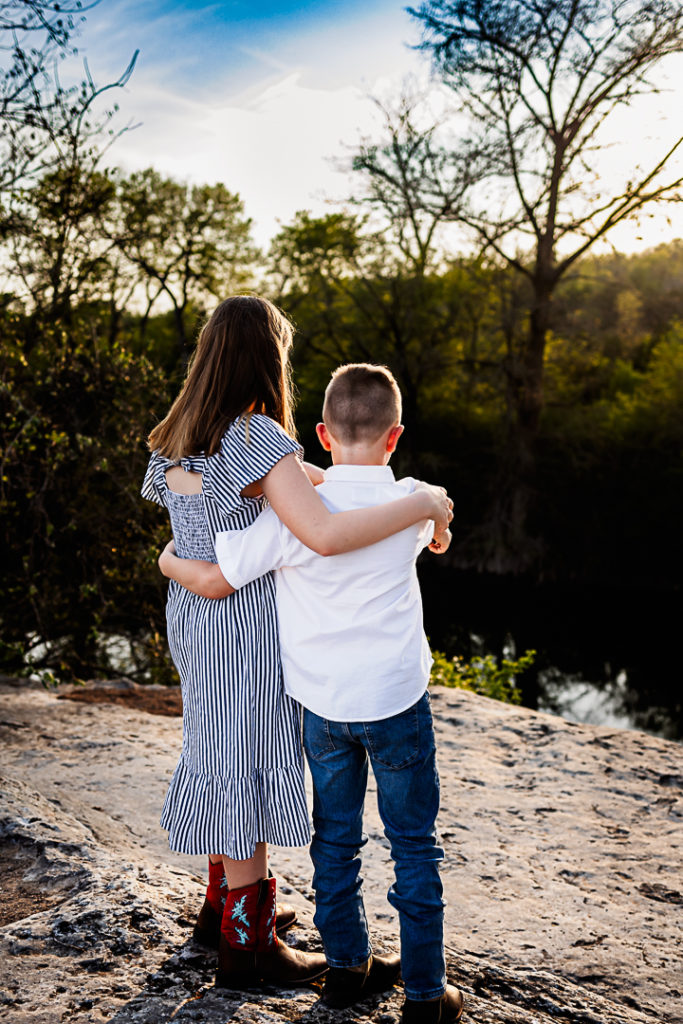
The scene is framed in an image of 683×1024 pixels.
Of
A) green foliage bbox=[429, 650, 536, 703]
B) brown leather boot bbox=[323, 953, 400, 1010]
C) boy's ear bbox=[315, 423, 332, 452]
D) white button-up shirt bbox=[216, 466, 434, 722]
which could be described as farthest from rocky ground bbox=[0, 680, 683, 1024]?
green foliage bbox=[429, 650, 536, 703]

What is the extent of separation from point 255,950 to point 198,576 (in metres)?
0.92

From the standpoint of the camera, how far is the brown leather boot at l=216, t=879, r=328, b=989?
1948 mm

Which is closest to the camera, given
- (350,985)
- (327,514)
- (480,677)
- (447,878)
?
(327,514)

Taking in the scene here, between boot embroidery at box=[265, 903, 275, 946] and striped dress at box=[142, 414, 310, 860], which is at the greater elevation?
striped dress at box=[142, 414, 310, 860]

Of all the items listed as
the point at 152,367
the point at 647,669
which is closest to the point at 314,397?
the point at 647,669

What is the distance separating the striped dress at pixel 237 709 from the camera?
2.01 m

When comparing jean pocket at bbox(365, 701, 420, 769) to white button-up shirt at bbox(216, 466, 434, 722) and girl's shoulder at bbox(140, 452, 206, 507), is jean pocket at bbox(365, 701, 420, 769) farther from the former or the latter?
girl's shoulder at bbox(140, 452, 206, 507)

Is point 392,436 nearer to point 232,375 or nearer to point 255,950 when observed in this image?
point 232,375

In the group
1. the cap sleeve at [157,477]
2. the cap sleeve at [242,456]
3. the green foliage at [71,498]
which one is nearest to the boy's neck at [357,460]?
the cap sleeve at [242,456]

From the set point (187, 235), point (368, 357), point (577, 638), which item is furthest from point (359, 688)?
point (187, 235)

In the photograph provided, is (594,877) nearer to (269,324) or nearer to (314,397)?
(269,324)

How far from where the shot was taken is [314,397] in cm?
2312

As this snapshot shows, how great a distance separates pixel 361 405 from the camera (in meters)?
1.97

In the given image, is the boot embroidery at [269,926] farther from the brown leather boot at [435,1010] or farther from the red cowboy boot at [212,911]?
the brown leather boot at [435,1010]
